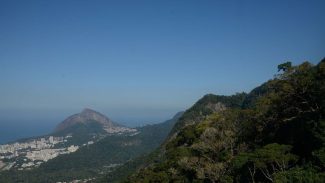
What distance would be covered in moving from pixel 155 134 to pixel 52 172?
60033 millimetres

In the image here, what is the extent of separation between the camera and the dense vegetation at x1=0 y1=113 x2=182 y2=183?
5581 inches

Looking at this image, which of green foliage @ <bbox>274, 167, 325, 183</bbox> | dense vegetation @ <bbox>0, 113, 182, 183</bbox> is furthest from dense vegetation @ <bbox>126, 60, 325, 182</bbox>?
dense vegetation @ <bbox>0, 113, 182, 183</bbox>

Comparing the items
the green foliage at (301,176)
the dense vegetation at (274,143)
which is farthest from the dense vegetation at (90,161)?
the green foliage at (301,176)

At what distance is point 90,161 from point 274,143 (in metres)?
153

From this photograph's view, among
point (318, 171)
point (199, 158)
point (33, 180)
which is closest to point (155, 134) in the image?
point (33, 180)

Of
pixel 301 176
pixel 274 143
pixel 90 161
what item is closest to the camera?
pixel 301 176

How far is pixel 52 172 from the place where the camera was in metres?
151

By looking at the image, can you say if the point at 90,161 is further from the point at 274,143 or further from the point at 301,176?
the point at 301,176

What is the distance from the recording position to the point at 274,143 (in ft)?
80.9

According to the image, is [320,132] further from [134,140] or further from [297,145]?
[134,140]

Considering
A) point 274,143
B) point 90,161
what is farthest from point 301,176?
point 90,161

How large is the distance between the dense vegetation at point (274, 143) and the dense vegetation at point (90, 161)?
11117cm

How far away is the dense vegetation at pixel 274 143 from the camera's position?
2258 cm

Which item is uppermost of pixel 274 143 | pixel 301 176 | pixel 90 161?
pixel 274 143
